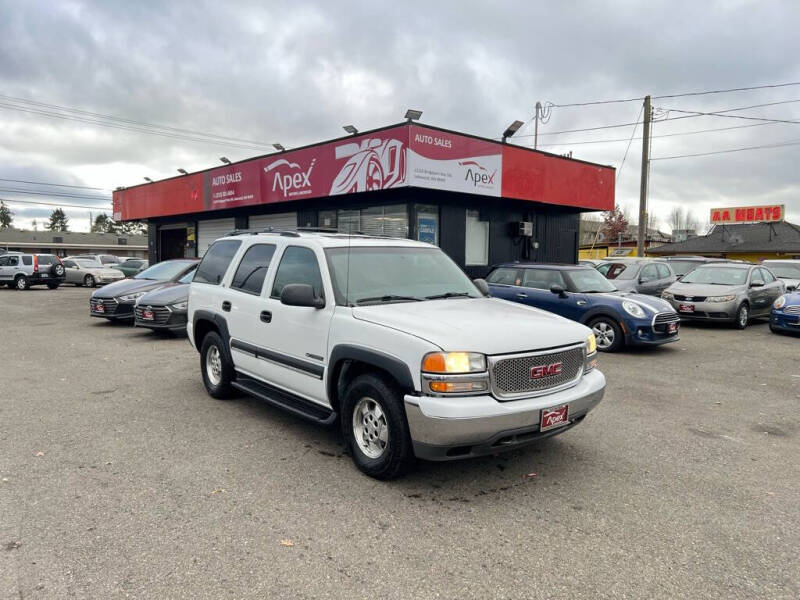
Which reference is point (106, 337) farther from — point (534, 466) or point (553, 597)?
point (553, 597)

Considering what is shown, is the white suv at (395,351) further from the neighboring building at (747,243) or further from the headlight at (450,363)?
the neighboring building at (747,243)

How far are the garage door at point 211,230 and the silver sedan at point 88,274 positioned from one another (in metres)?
7.72

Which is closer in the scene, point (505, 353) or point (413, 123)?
point (505, 353)

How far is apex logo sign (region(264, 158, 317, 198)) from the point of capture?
52.5 feet

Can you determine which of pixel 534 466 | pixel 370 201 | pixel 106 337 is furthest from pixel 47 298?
pixel 534 466

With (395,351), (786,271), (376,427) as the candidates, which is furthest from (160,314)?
(786,271)

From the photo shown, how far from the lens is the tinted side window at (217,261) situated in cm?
608

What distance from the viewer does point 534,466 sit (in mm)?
4215

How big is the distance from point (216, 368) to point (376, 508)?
3319 mm

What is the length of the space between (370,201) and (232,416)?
11005 millimetres

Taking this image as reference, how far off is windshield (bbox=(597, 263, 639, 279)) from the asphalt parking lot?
26.9 feet

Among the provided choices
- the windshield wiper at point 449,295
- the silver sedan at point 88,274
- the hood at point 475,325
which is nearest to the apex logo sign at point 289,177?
the windshield wiper at point 449,295

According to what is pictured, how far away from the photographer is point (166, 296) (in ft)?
33.9

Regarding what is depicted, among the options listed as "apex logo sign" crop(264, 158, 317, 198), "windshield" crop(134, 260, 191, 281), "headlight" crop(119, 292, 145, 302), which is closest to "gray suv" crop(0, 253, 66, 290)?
"apex logo sign" crop(264, 158, 317, 198)
